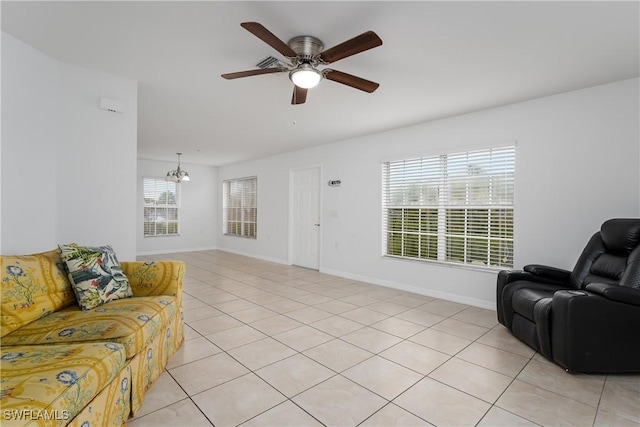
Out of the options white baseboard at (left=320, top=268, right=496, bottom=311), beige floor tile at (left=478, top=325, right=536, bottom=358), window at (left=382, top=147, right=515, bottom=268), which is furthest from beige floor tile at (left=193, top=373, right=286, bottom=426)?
window at (left=382, top=147, right=515, bottom=268)

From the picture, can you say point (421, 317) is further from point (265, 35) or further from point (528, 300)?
point (265, 35)

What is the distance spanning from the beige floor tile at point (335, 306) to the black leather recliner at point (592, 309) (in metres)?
1.67

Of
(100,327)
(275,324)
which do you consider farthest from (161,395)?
(275,324)

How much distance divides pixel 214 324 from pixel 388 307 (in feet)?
6.74

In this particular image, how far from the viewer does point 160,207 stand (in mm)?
8070

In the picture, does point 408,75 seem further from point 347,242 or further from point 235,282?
point 235,282

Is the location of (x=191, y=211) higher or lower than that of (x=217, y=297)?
higher

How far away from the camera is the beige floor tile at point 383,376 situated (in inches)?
80.4

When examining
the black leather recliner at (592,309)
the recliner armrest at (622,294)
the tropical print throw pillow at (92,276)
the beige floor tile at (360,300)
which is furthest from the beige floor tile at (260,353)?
the recliner armrest at (622,294)

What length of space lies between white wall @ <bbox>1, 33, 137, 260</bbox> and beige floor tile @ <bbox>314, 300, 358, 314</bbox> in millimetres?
2197

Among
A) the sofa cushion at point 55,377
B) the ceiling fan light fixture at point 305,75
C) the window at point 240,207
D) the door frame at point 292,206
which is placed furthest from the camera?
the window at point 240,207

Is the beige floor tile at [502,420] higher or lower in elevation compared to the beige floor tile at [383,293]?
higher

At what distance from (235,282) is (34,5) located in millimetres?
3982

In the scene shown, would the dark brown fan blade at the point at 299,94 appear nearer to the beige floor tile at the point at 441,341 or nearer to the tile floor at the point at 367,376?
the tile floor at the point at 367,376
